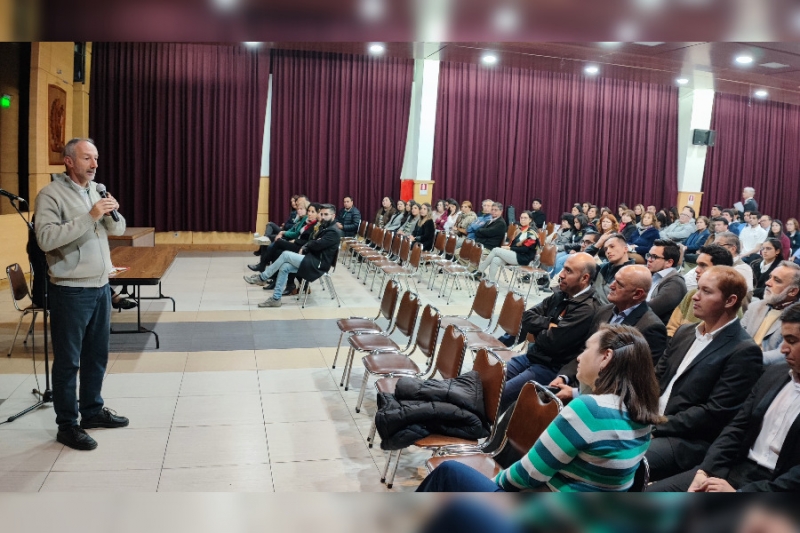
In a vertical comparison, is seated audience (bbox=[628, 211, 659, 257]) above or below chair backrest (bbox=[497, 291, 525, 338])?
above

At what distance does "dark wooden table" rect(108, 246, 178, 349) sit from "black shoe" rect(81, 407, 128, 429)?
1.08m

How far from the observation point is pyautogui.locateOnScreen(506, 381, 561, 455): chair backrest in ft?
8.96

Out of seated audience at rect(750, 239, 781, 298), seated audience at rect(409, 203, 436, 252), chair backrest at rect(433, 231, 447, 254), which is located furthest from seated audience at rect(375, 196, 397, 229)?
seated audience at rect(750, 239, 781, 298)

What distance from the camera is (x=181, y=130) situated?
43.6 ft

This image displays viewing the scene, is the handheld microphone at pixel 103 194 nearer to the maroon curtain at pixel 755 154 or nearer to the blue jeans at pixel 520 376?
the blue jeans at pixel 520 376

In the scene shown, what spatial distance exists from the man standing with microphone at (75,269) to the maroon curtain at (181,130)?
983 centimetres

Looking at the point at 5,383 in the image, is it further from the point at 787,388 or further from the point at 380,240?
the point at 380,240

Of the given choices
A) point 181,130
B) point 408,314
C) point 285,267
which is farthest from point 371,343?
point 181,130

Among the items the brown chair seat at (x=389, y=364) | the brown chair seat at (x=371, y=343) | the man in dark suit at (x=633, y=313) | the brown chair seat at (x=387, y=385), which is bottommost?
the brown chair seat at (x=387, y=385)

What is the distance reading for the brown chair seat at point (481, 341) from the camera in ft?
15.6

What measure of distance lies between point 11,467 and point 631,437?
3.11 m

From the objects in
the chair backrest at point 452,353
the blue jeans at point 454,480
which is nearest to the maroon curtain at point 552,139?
the chair backrest at point 452,353

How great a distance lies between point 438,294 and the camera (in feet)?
29.6

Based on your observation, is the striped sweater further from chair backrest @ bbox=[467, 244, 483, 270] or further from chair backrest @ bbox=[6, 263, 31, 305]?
chair backrest @ bbox=[467, 244, 483, 270]
